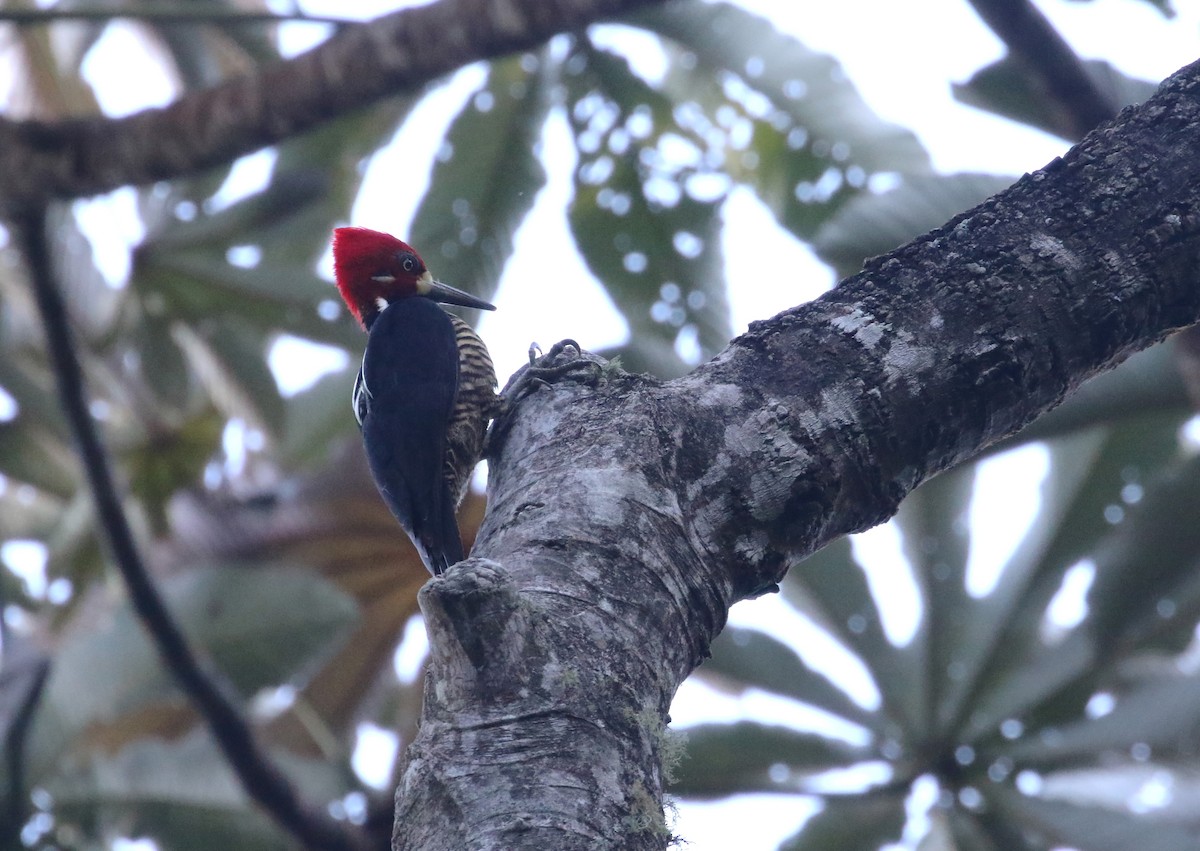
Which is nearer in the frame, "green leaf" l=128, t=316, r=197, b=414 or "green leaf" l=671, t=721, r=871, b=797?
"green leaf" l=671, t=721, r=871, b=797

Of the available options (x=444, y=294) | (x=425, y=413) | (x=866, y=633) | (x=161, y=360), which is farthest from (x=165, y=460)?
(x=866, y=633)

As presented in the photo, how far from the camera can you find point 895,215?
4465 millimetres

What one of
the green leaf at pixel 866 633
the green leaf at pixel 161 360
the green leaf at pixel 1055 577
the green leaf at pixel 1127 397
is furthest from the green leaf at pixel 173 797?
the green leaf at pixel 1127 397

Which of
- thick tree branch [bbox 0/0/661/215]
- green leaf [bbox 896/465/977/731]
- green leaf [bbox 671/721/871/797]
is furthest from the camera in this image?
green leaf [bbox 896/465/977/731]

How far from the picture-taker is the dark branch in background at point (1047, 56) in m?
4.11

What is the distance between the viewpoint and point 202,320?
5.78 meters

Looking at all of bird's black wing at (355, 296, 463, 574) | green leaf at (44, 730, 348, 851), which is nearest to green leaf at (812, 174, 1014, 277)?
bird's black wing at (355, 296, 463, 574)

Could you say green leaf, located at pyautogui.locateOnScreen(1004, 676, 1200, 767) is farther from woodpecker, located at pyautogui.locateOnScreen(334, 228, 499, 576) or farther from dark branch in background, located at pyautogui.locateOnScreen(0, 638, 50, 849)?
dark branch in background, located at pyautogui.locateOnScreen(0, 638, 50, 849)

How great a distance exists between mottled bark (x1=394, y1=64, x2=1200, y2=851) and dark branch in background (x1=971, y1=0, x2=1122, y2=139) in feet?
7.57

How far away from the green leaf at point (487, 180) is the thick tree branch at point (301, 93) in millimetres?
1363

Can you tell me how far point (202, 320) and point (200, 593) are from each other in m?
1.26

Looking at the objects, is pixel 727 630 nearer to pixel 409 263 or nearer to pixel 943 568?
pixel 943 568

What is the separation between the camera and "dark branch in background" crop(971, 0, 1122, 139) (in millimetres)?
4113

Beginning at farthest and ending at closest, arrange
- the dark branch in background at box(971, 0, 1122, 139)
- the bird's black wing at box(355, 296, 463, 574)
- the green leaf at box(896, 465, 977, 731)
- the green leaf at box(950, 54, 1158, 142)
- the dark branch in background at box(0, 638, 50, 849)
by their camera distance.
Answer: the green leaf at box(896, 465, 977, 731), the green leaf at box(950, 54, 1158, 142), the dark branch in background at box(971, 0, 1122, 139), the dark branch in background at box(0, 638, 50, 849), the bird's black wing at box(355, 296, 463, 574)
